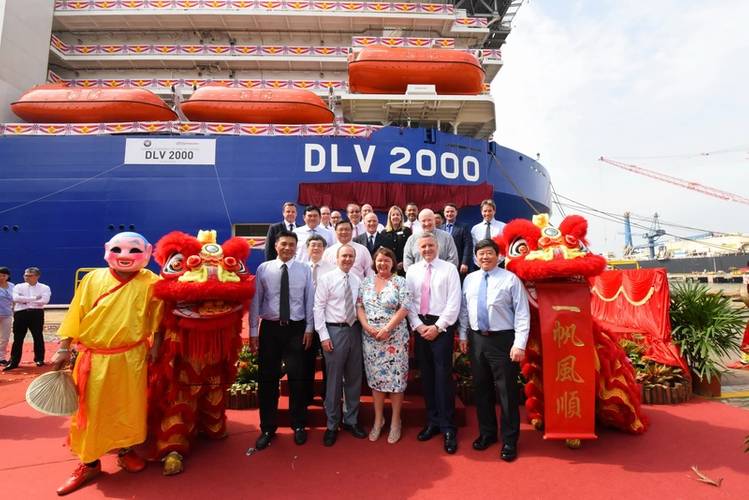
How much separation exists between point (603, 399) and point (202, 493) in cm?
278

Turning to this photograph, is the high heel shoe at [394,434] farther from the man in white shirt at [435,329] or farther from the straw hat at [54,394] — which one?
the straw hat at [54,394]

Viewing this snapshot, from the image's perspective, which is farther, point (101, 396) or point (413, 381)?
point (413, 381)

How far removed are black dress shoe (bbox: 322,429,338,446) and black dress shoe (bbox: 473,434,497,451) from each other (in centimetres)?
101

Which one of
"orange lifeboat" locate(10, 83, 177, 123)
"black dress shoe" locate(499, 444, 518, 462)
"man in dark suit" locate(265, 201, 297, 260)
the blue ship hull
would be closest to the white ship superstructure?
"orange lifeboat" locate(10, 83, 177, 123)

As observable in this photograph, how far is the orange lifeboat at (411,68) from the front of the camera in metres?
9.54

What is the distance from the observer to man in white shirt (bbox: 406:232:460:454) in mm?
2703

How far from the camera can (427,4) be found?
12758 mm

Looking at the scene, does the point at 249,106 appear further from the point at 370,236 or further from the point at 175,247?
the point at 175,247

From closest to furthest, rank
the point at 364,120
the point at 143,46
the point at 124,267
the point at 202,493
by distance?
the point at 202,493
the point at 124,267
the point at 364,120
the point at 143,46

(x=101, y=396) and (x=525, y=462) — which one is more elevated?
(x=101, y=396)

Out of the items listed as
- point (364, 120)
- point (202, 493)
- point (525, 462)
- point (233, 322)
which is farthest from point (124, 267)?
point (364, 120)

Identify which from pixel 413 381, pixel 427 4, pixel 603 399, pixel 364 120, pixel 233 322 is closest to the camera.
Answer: pixel 233 322

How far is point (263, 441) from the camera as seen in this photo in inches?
106

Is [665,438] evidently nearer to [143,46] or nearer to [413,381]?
[413,381]
